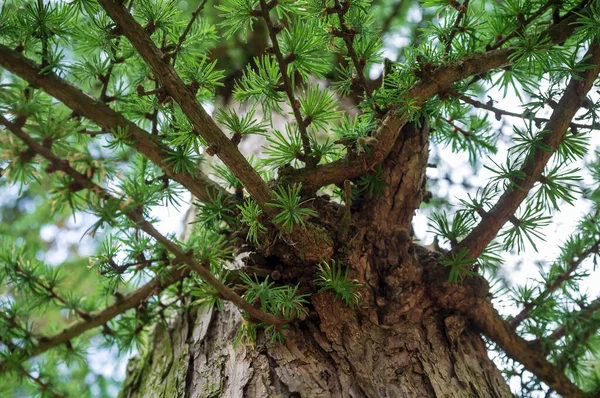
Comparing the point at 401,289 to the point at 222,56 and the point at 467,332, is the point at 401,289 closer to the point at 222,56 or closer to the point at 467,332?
the point at 467,332

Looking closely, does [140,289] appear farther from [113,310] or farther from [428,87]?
[428,87]

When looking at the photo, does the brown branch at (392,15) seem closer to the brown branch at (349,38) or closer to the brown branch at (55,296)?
the brown branch at (349,38)

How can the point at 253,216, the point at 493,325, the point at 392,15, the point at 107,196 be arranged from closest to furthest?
1. the point at 107,196
2. the point at 253,216
3. the point at 493,325
4. the point at 392,15

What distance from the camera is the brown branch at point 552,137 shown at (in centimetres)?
78

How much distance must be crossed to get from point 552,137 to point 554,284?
1.04 feet

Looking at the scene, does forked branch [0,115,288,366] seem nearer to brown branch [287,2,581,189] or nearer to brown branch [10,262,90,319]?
brown branch [10,262,90,319]

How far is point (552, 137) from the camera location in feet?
2.57

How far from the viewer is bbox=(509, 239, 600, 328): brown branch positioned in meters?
0.96

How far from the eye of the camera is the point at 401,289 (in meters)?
0.85

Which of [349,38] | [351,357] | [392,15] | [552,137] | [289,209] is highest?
[392,15]

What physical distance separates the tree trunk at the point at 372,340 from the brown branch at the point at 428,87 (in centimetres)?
7

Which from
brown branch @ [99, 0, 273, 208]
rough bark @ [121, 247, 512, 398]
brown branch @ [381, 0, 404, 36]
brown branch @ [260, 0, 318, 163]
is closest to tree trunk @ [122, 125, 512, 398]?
rough bark @ [121, 247, 512, 398]

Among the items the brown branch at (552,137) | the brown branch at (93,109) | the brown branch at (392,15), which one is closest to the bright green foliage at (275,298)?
the brown branch at (93,109)

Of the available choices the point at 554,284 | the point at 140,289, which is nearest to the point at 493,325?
the point at 554,284
